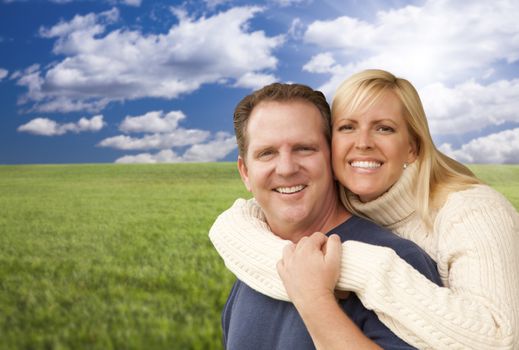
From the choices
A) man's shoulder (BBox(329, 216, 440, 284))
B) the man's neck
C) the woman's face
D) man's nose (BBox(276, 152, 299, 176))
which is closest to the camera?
man's shoulder (BBox(329, 216, 440, 284))

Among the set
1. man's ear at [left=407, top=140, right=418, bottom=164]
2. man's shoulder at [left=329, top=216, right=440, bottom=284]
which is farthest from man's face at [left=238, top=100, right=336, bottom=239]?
man's ear at [left=407, top=140, right=418, bottom=164]

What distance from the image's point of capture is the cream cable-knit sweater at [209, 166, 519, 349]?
2.41 metres

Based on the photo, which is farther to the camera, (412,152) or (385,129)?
(412,152)

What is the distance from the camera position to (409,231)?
3535mm

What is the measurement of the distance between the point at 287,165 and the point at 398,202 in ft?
2.83

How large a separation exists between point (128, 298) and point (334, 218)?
15.5 ft

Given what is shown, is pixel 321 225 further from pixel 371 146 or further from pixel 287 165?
pixel 371 146

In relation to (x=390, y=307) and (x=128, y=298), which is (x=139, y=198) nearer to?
(x=128, y=298)

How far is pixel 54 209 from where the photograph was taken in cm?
2055

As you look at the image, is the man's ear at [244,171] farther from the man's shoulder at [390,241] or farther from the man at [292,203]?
the man's shoulder at [390,241]

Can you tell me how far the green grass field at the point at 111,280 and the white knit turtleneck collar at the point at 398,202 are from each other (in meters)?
2.98

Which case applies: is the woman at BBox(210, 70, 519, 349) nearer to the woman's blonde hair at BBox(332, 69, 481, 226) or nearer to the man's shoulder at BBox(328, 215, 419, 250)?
the woman's blonde hair at BBox(332, 69, 481, 226)

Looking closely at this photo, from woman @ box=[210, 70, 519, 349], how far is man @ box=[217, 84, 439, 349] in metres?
0.12

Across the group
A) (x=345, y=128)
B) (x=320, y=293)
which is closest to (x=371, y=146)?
(x=345, y=128)
